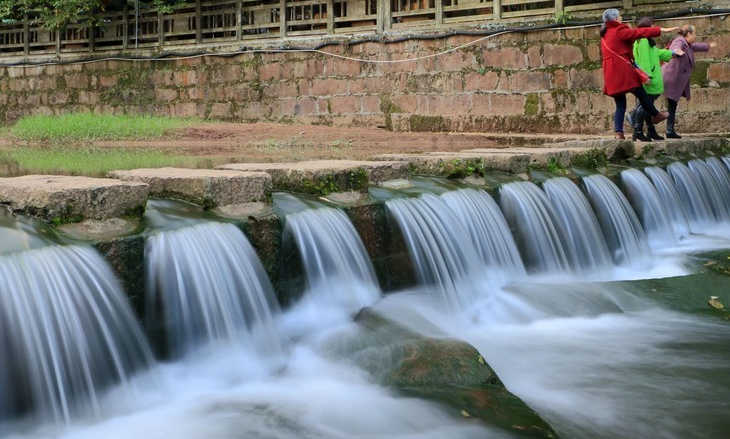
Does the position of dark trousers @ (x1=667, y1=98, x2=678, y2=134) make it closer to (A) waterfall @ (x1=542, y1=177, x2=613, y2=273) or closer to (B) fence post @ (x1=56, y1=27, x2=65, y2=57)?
(A) waterfall @ (x1=542, y1=177, x2=613, y2=273)

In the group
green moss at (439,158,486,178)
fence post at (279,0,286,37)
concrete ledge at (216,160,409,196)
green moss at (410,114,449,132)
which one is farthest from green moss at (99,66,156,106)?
concrete ledge at (216,160,409,196)

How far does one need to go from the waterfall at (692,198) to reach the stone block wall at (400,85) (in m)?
3.57

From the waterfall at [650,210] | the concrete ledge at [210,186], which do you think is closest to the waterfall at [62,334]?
the concrete ledge at [210,186]

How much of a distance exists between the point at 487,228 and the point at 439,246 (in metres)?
0.58

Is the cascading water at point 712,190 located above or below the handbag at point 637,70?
below

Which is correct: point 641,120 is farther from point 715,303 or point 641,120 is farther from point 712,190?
point 715,303

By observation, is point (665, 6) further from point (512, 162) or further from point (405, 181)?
→ point (405, 181)

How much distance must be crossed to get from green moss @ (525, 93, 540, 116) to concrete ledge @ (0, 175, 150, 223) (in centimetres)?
979

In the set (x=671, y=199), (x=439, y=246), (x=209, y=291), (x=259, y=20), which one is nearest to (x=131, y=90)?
(x=259, y=20)

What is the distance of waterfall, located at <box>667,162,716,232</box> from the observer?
7.92m

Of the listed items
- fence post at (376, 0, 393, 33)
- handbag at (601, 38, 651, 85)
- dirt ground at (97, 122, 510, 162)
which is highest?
fence post at (376, 0, 393, 33)

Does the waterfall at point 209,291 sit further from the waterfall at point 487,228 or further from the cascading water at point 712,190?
the cascading water at point 712,190

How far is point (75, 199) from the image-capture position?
137 inches

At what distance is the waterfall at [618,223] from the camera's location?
21.3 ft
